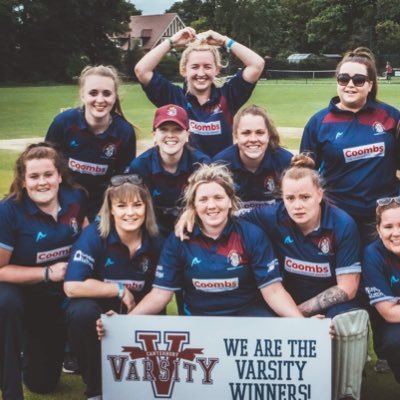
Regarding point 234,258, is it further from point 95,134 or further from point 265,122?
point 95,134

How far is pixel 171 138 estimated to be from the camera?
15.1ft

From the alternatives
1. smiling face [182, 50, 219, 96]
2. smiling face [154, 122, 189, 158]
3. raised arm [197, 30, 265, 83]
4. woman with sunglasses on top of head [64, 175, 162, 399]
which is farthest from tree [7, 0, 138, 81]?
woman with sunglasses on top of head [64, 175, 162, 399]

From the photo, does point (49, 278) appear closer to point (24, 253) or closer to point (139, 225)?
point (24, 253)

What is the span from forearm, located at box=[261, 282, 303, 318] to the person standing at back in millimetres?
1761

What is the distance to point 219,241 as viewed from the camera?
396cm

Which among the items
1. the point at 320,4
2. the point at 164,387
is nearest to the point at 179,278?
the point at 164,387

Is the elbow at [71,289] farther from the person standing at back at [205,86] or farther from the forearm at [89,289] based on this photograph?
the person standing at back at [205,86]

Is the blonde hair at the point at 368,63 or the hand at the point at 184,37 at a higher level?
the hand at the point at 184,37

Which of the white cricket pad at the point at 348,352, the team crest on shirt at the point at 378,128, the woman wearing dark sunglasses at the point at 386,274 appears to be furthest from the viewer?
the team crest on shirt at the point at 378,128

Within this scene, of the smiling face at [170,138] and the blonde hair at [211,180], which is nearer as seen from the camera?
the blonde hair at [211,180]

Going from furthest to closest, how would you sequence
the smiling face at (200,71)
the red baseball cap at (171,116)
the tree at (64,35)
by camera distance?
the tree at (64,35), the smiling face at (200,71), the red baseball cap at (171,116)

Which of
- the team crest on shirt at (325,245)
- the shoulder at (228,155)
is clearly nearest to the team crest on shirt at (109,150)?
the shoulder at (228,155)

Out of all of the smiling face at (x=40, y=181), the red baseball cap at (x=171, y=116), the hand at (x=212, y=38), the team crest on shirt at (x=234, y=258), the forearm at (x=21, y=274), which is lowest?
the forearm at (x=21, y=274)

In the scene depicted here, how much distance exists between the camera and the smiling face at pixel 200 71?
5.22 m
